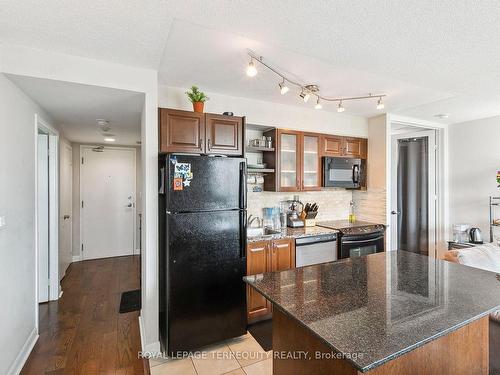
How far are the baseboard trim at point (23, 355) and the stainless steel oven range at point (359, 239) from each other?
10.3 feet

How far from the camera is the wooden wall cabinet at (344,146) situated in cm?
366

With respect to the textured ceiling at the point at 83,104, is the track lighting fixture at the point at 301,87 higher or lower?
higher

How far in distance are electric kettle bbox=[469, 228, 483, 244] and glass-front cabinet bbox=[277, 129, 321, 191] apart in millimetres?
2287

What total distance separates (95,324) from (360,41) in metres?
3.57

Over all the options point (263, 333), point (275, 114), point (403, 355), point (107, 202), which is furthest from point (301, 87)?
point (107, 202)

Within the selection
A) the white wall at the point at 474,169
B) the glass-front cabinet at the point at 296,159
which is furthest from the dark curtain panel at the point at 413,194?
the glass-front cabinet at the point at 296,159

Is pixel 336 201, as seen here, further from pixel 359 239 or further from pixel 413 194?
pixel 413 194

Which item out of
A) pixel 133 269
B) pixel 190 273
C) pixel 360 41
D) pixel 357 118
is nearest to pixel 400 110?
pixel 357 118

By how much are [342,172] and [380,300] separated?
2.62 m

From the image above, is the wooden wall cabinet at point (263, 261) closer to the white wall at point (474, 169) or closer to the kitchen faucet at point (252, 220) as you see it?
the kitchen faucet at point (252, 220)

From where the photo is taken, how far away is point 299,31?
Result: 5.66 ft

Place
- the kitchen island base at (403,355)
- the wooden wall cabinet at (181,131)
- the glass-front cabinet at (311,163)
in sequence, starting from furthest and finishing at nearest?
the glass-front cabinet at (311,163) < the wooden wall cabinet at (181,131) < the kitchen island base at (403,355)

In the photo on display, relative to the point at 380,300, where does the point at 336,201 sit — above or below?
above

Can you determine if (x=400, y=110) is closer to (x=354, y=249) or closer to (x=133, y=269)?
(x=354, y=249)
